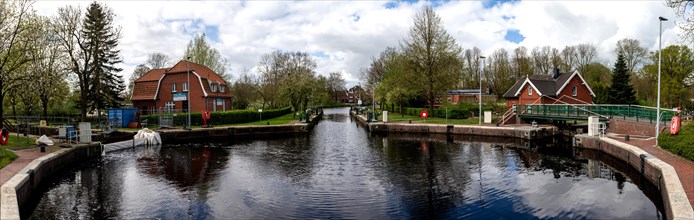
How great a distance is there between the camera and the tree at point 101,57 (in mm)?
39594

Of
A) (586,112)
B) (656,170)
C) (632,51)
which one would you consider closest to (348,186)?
(656,170)

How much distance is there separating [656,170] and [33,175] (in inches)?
877

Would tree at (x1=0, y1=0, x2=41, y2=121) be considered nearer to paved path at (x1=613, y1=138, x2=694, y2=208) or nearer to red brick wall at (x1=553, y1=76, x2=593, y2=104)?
paved path at (x1=613, y1=138, x2=694, y2=208)

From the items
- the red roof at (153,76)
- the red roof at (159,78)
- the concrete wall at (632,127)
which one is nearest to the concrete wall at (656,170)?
the concrete wall at (632,127)

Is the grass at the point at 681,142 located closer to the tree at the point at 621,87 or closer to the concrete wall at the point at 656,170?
the concrete wall at the point at 656,170

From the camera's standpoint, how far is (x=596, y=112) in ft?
94.4

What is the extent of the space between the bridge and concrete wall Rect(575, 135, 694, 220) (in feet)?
12.7

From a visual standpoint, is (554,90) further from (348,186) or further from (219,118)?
(348,186)

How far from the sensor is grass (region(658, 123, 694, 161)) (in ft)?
48.7

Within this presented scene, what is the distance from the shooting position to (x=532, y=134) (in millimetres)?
29359

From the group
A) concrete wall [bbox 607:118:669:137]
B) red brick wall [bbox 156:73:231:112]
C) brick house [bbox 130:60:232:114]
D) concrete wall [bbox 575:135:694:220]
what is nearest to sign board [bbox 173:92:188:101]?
brick house [bbox 130:60:232:114]

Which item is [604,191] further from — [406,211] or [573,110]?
[573,110]

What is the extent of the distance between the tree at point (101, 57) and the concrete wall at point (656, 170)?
40702 mm

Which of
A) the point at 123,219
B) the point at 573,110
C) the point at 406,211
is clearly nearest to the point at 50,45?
the point at 123,219
